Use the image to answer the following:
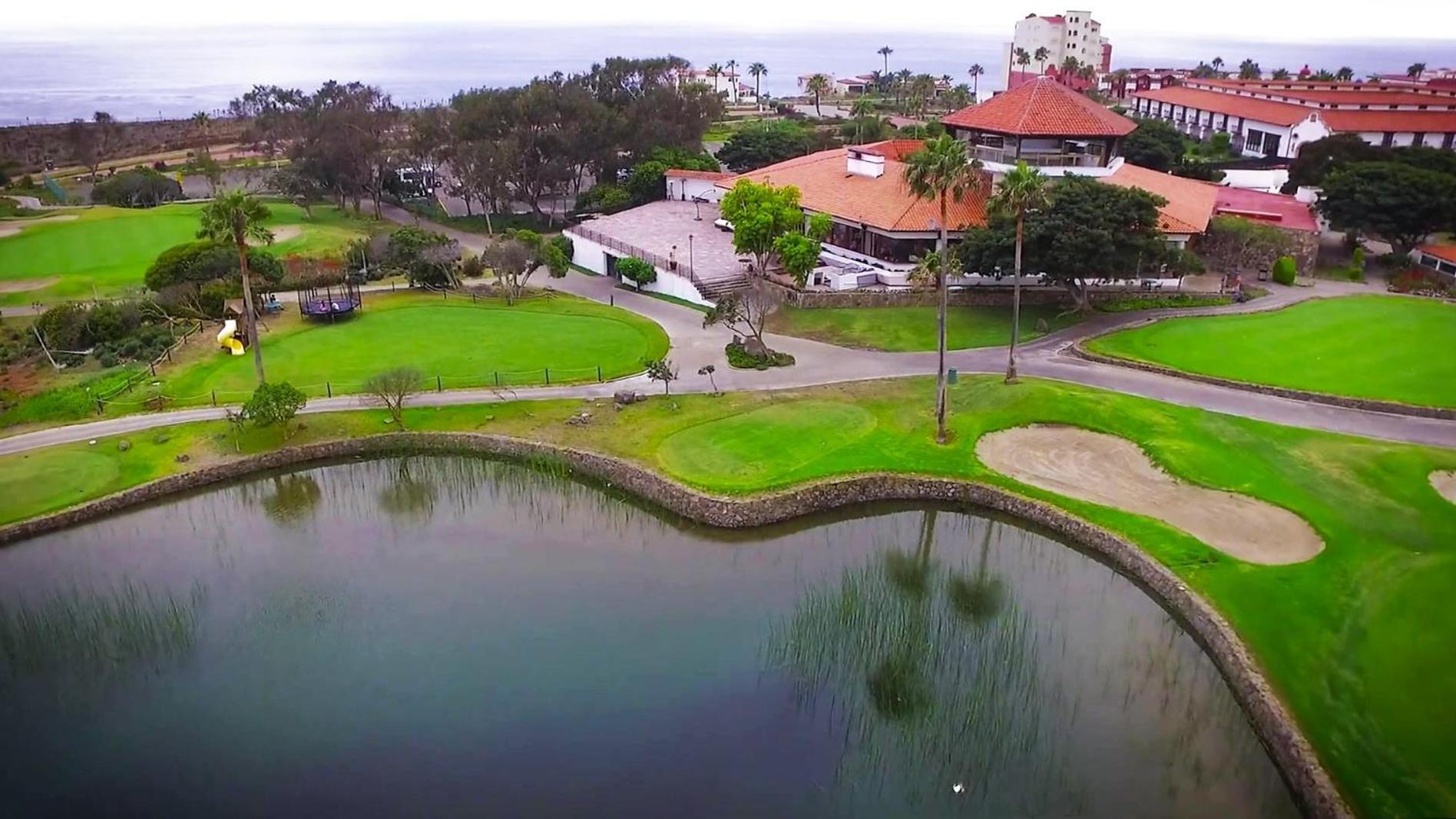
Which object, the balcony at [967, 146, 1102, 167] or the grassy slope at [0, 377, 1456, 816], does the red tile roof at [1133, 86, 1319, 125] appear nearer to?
the balcony at [967, 146, 1102, 167]

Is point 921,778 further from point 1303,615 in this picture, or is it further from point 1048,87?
point 1048,87

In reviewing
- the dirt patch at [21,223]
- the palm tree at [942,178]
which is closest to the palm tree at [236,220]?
the palm tree at [942,178]

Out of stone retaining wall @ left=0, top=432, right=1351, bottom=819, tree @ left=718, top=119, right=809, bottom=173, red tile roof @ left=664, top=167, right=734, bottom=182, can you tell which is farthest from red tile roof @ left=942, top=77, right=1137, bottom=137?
stone retaining wall @ left=0, top=432, right=1351, bottom=819

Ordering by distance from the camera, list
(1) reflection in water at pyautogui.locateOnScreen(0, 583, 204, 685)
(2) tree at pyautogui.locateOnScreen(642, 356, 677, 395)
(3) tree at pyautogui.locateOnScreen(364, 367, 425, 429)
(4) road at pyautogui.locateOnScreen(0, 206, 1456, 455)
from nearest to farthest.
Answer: (1) reflection in water at pyautogui.locateOnScreen(0, 583, 204, 685), (4) road at pyautogui.locateOnScreen(0, 206, 1456, 455), (3) tree at pyautogui.locateOnScreen(364, 367, 425, 429), (2) tree at pyautogui.locateOnScreen(642, 356, 677, 395)

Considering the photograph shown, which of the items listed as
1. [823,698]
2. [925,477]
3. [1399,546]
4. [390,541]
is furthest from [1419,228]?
[390,541]

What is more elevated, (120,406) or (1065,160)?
(1065,160)

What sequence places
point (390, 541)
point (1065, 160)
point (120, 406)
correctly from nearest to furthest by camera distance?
point (390, 541)
point (120, 406)
point (1065, 160)

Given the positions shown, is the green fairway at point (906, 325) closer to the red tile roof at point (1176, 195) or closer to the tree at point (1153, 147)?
the red tile roof at point (1176, 195)
